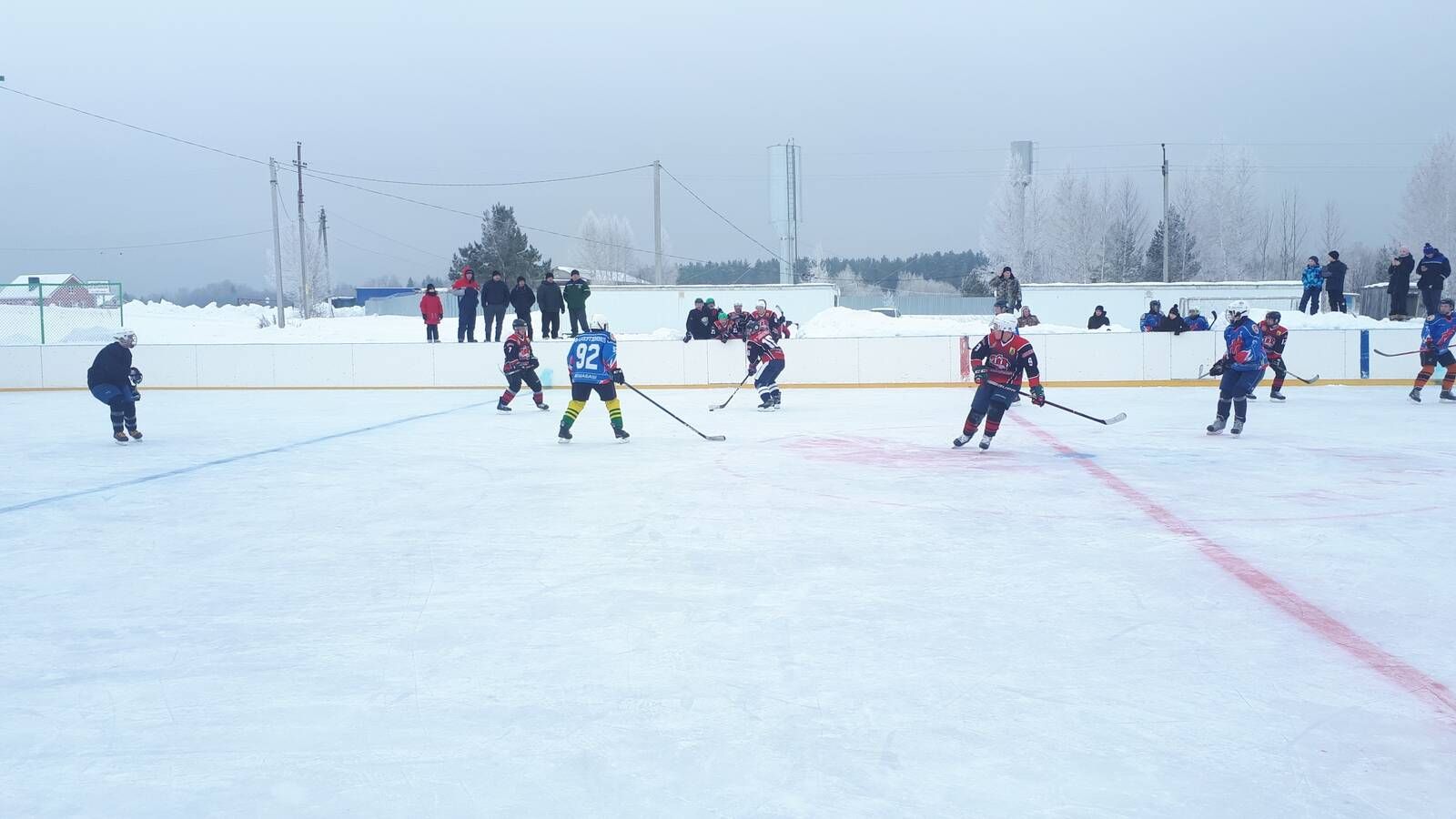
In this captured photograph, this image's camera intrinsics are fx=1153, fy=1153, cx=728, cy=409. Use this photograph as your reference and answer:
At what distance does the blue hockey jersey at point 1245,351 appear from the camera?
9.84 metres

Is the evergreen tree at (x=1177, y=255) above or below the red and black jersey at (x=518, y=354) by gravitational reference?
above

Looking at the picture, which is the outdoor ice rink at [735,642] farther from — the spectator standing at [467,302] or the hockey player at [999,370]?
the spectator standing at [467,302]

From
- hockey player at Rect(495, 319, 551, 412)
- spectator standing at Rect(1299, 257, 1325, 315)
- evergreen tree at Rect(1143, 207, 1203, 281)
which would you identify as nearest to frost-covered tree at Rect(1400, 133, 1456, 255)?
evergreen tree at Rect(1143, 207, 1203, 281)

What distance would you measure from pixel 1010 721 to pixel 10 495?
6818 millimetres

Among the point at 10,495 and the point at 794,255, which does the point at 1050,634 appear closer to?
the point at 10,495

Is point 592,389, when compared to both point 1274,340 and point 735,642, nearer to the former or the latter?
point 735,642

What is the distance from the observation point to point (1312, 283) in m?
19.3

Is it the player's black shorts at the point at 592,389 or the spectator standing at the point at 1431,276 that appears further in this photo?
the spectator standing at the point at 1431,276

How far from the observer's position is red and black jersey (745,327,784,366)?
1329cm

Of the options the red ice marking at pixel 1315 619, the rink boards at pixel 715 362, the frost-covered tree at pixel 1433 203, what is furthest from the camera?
the frost-covered tree at pixel 1433 203

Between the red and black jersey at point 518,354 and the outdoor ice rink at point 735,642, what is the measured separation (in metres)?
4.83

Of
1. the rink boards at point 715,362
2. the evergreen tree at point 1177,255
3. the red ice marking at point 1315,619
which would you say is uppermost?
the evergreen tree at point 1177,255

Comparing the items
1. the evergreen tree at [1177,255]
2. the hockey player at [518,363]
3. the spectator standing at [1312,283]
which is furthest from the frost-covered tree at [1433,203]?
the hockey player at [518,363]

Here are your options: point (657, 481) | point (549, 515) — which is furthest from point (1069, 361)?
point (549, 515)
